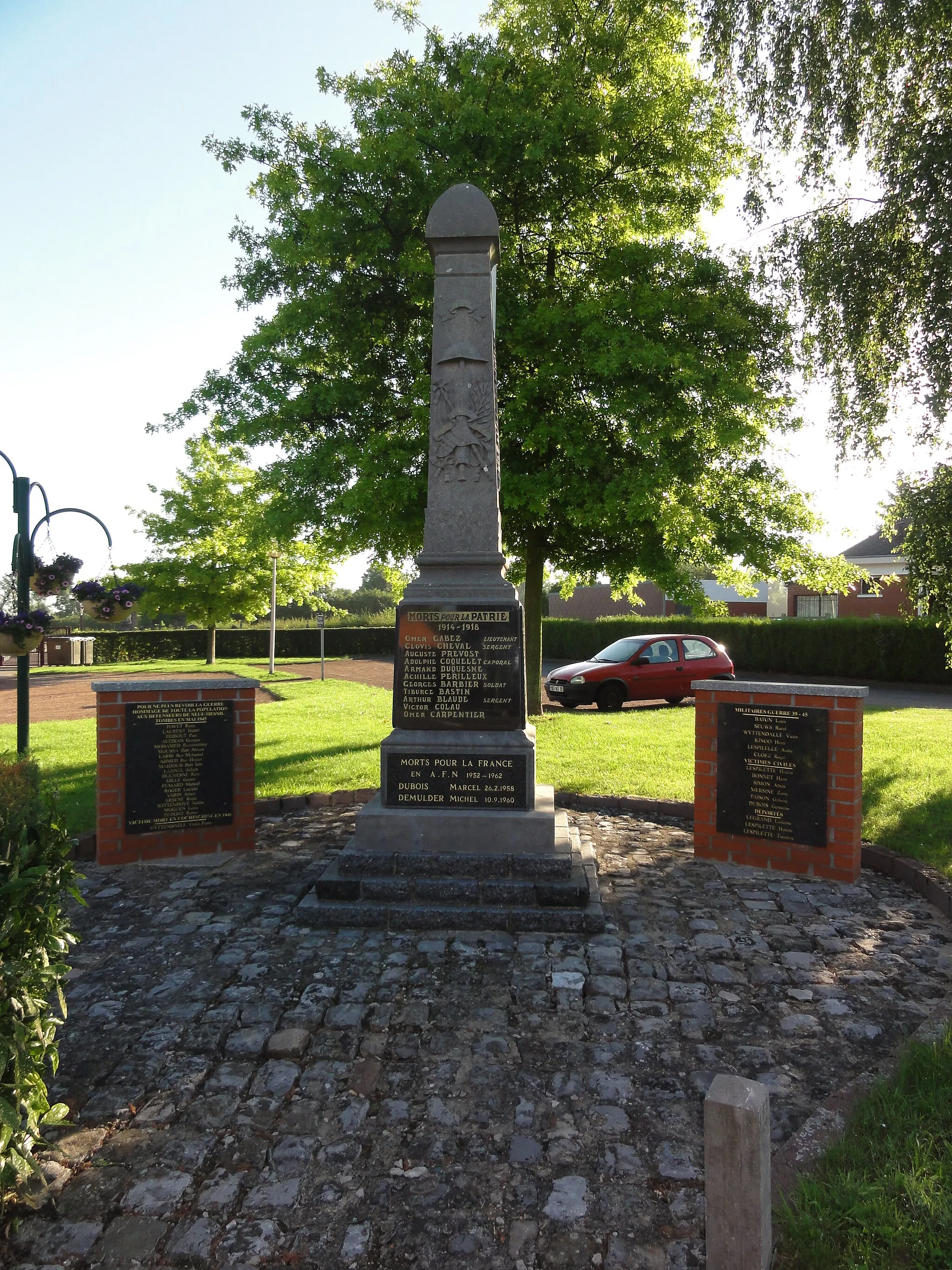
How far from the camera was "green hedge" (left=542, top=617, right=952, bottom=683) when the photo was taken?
854 inches

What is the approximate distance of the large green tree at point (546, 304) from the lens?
11.0m

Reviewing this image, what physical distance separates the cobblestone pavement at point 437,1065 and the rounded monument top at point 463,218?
4.70m

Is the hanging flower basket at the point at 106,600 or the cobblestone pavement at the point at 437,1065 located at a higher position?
the hanging flower basket at the point at 106,600

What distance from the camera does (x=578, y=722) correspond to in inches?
540

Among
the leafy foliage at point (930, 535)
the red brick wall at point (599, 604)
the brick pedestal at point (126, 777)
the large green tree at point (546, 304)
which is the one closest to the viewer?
the brick pedestal at point (126, 777)

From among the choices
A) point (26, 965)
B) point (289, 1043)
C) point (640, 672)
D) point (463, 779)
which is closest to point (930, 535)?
point (463, 779)

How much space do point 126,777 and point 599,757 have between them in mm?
5946

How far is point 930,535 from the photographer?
9.30 m

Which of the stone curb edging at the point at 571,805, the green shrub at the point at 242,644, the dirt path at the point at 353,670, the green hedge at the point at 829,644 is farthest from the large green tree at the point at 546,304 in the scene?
the green shrub at the point at 242,644

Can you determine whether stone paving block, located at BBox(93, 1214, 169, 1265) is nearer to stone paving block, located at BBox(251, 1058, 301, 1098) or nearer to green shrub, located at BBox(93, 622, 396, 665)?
stone paving block, located at BBox(251, 1058, 301, 1098)

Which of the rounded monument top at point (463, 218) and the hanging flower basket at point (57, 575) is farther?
the hanging flower basket at point (57, 575)

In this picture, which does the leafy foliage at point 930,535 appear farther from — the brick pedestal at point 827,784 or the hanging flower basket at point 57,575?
the hanging flower basket at point 57,575

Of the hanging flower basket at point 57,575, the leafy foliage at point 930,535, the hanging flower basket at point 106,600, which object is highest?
the leafy foliage at point 930,535

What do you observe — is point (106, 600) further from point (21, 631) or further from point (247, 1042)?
point (247, 1042)
